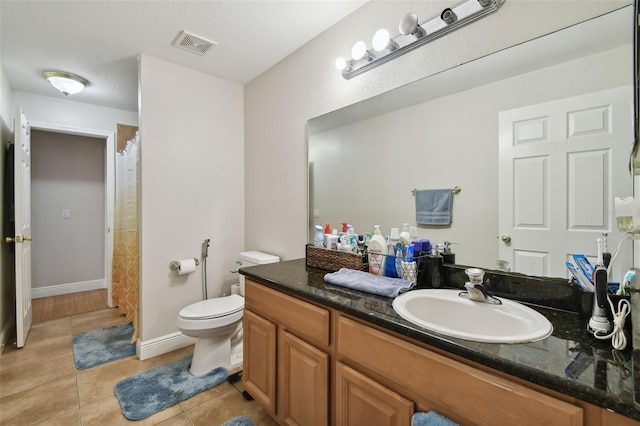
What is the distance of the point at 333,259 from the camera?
1.61 meters

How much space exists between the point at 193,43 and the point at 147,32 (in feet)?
0.97

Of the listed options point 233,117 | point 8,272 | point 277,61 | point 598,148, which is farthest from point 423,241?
point 8,272

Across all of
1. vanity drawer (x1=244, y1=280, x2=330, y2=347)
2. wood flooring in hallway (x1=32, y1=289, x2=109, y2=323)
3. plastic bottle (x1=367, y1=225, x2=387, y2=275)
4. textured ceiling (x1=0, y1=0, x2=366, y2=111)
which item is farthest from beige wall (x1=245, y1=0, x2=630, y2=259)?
wood flooring in hallway (x1=32, y1=289, x2=109, y2=323)

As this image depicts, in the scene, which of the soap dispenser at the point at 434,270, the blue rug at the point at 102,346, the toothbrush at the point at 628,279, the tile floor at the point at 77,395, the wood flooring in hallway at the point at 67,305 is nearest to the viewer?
the toothbrush at the point at 628,279

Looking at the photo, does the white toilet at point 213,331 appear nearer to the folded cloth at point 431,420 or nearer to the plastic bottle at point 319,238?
the plastic bottle at point 319,238

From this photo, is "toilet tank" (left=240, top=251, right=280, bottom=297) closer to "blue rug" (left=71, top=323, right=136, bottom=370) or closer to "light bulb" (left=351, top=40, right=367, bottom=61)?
"blue rug" (left=71, top=323, right=136, bottom=370)

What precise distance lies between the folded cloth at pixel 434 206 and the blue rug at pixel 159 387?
171 cm

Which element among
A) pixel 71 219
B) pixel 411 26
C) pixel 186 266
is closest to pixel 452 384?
pixel 411 26

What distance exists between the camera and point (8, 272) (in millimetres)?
2734

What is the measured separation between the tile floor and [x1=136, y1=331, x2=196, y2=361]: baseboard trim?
0.05m

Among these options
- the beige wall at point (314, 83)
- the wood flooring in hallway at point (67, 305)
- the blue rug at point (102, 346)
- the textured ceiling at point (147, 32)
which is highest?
the textured ceiling at point (147, 32)

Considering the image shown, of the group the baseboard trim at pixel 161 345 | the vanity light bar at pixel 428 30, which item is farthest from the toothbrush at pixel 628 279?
the baseboard trim at pixel 161 345

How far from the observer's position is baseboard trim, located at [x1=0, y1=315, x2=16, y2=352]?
7.79 ft

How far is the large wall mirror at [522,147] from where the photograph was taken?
3.18 feet
